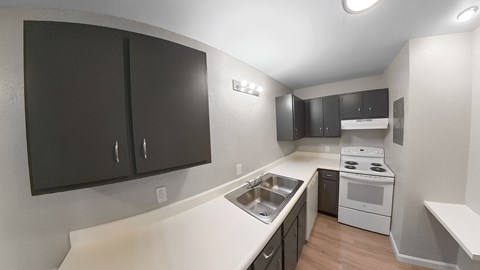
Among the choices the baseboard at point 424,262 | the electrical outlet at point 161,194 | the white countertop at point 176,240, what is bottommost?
the baseboard at point 424,262

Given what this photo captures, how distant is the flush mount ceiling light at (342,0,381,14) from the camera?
3.02ft

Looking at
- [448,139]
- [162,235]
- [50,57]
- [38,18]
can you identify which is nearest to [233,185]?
[162,235]

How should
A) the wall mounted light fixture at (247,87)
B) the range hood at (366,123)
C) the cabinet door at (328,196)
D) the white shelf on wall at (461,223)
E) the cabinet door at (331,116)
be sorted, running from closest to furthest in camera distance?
the white shelf on wall at (461,223) → the wall mounted light fixture at (247,87) → the range hood at (366,123) → the cabinet door at (328,196) → the cabinet door at (331,116)

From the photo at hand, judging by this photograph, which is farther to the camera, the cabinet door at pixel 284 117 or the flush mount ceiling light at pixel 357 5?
the cabinet door at pixel 284 117

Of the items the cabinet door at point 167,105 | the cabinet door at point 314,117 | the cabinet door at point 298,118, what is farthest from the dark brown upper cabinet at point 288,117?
the cabinet door at point 167,105

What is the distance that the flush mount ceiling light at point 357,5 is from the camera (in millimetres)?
921

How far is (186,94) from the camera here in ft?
3.02

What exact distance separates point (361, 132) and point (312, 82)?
4.18ft

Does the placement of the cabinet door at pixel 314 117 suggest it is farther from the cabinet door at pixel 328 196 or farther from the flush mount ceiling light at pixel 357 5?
the flush mount ceiling light at pixel 357 5

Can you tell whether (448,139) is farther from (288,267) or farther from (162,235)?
(162,235)

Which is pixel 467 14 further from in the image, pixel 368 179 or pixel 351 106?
pixel 368 179

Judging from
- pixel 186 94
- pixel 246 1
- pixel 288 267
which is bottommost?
pixel 288 267

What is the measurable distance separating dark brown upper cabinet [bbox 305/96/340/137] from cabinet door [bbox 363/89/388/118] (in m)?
0.37

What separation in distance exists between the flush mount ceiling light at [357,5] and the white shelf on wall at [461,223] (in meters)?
1.74
